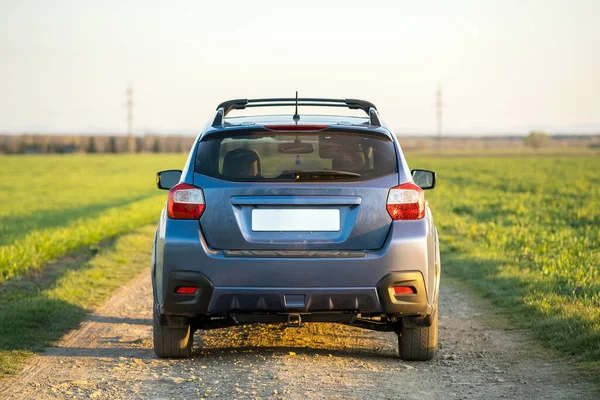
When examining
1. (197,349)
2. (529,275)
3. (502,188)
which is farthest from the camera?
(502,188)

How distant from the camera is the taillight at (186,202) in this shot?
17.7 feet

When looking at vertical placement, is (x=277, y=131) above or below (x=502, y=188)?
above

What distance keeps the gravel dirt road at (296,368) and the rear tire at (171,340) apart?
67mm

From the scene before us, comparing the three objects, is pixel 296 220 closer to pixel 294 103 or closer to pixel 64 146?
pixel 294 103

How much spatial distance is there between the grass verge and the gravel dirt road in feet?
0.79

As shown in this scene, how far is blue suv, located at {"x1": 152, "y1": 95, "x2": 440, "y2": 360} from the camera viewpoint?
5.26 m

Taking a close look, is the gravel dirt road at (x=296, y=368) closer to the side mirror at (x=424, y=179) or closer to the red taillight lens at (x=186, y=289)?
the red taillight lens at (x=186, y=289)

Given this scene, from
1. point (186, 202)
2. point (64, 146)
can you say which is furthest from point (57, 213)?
point (64, 146)

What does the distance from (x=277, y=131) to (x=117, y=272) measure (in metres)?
6.46

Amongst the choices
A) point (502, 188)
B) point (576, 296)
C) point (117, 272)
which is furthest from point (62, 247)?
point (502, 188)

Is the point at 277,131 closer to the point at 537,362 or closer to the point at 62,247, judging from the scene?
the point at 537,362

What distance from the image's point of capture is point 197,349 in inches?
255

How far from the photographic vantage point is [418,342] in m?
5.91

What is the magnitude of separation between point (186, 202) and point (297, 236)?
2.56ft
